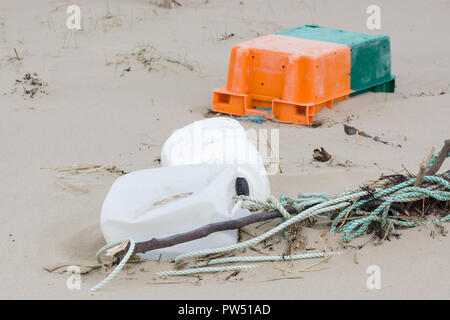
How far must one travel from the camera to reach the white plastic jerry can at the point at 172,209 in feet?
10.2

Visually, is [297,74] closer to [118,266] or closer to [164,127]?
[164,127]

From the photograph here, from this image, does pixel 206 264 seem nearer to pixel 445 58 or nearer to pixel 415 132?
pixel 415 132

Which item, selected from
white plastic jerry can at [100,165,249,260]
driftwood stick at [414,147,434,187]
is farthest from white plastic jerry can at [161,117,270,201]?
driftwood stick at [414,147,434,187]

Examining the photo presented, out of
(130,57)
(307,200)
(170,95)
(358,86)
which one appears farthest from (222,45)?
(307,200)

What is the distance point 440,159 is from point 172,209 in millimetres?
1259

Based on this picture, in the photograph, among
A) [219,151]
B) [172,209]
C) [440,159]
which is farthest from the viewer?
[219,151]

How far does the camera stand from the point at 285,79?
5.43 metres

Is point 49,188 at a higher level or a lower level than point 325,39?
lower

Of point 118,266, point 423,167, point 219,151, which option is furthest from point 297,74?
point 118,266

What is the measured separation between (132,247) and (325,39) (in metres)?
3.50

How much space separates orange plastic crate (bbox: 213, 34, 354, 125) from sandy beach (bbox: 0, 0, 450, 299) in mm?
175

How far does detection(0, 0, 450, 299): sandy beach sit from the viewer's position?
296 centimetres

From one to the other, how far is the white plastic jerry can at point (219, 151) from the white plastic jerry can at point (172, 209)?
27 centimetres

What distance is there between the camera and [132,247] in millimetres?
2969
